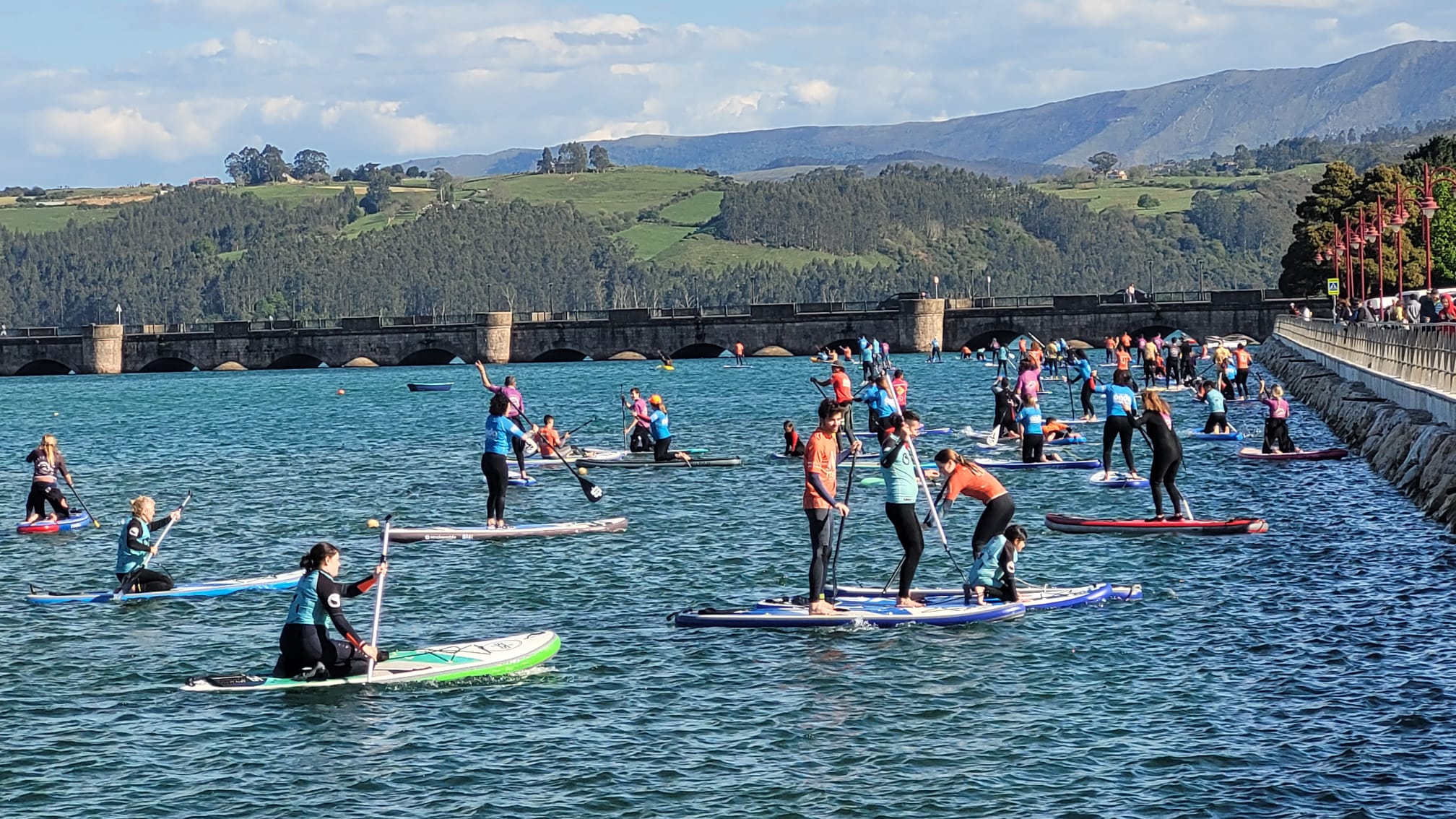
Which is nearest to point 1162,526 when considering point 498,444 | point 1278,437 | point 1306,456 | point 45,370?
point 498,444

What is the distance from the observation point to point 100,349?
482 ft

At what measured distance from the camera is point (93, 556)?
31875 millimetres

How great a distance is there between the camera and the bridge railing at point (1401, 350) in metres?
37.5

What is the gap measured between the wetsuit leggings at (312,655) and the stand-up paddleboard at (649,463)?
2549 cm

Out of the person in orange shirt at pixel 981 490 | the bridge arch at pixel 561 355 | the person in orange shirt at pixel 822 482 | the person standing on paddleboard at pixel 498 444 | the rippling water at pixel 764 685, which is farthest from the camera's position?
the bridge arch at pixel 561 355

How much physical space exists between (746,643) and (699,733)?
406 cm

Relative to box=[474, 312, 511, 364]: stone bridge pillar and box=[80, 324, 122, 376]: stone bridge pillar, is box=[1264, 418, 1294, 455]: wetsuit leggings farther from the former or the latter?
box=[80, 324, 122, 376]: stone bridge pillar

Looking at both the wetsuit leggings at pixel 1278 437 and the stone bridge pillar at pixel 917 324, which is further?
the stone bridge pillar at pixel 917 324

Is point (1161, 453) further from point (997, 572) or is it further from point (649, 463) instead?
point (649, 463)

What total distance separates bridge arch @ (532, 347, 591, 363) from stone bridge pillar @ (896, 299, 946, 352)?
2590 cm

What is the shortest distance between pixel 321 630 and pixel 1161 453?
14.3 metres

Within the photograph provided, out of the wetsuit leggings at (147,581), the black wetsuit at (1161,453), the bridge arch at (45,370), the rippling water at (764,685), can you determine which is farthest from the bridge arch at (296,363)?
the black wetsuit at (1161,453)

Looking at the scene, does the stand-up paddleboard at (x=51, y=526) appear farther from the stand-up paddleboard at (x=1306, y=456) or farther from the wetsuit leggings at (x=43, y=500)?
the stand-up paddleboard at (x=1306, y=456)

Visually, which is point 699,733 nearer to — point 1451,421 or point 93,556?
point 93,556
